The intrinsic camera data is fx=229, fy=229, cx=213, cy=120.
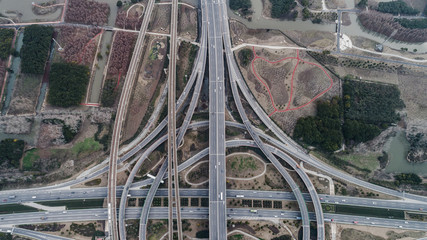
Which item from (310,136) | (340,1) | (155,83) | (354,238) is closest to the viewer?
(354,238)

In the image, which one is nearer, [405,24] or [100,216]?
[100,216]

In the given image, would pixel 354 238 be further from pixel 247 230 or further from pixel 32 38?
pixel 32 38

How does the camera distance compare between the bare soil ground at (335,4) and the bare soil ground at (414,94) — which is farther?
the bare soil ground at (335,4)

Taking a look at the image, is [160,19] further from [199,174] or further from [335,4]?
[335,4]

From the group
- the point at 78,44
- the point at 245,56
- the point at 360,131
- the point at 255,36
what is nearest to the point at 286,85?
the point at 245,56

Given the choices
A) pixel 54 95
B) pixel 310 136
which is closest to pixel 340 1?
pixel 310 136

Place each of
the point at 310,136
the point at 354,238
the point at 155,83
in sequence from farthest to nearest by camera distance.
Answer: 1. the point at 155,83
2. the point at 310,136
3. the point at 354,238

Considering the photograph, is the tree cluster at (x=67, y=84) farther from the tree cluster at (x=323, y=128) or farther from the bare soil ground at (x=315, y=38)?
the bare soil ground at (x=315, y=38)

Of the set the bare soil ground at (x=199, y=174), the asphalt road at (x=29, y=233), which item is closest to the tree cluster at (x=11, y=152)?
the asphalt road at (x=29, y=233)
